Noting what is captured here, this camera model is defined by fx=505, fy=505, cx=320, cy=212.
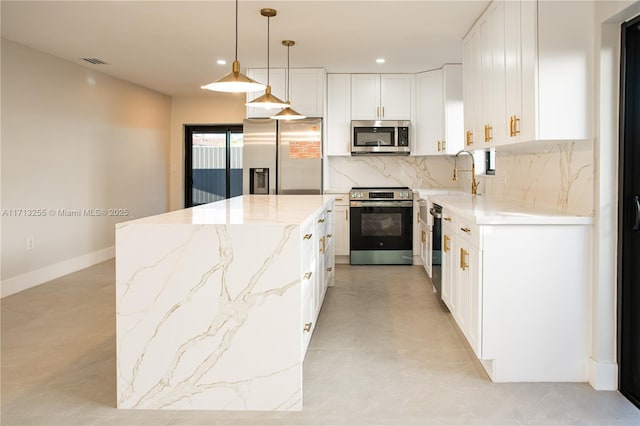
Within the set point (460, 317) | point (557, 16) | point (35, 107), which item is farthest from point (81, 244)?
point (557, 16)

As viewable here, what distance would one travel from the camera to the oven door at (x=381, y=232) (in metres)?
5.98

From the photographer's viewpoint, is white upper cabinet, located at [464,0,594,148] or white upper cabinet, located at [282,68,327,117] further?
white upper cabinet, located at [282,68,327,117]

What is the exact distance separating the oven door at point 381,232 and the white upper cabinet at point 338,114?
786 millimetres

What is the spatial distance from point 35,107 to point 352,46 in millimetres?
3156

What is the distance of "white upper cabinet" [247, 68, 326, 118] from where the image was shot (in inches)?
230

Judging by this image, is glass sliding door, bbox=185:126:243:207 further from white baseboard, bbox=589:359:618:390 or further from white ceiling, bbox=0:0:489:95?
white baseboard, bbox=589:359:618:390

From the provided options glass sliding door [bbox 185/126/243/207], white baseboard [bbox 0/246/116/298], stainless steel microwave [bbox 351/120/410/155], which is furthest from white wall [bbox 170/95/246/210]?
stainless steel microwave [bbox 351/120/410/155]

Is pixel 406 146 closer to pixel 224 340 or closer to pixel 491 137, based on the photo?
pixel 491 137

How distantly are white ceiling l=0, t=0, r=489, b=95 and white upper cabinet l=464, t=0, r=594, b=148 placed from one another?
726 millimetres

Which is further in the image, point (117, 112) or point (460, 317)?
point (117, 112)

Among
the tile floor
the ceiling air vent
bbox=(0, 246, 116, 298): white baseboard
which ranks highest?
the ceiling air vent

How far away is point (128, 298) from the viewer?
93.0 inches

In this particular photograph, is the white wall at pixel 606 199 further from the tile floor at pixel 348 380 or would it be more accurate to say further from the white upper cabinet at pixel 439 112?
the white upper cabinet at pixel 439 112

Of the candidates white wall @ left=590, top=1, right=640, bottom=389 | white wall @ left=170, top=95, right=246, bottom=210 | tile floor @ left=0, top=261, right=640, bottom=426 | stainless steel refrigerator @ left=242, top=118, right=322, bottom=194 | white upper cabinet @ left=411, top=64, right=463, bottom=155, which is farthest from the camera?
white wall @ left=170, top=95, right=246, bottom=210
